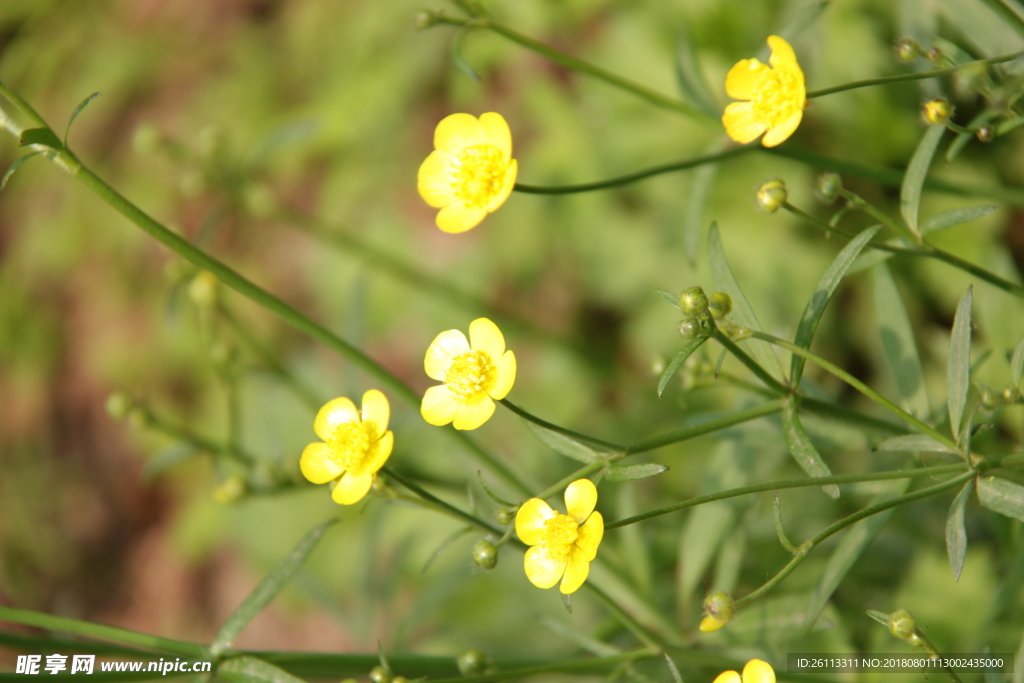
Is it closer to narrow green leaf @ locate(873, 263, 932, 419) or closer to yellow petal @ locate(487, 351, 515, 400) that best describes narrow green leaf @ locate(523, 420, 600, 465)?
yellow petal @ locate(487, 351, 515, 400)

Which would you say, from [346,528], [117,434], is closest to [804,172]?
[346,528]

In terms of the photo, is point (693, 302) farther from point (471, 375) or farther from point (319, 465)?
point (319, 465)

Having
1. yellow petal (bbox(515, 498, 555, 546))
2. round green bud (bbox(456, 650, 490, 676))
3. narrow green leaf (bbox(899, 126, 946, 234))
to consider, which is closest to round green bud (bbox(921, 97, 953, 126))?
narrow green leaf (bbox(899, 126, 946, 234))

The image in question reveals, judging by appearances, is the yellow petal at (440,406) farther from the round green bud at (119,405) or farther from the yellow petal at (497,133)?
the round green bud at (119,405)

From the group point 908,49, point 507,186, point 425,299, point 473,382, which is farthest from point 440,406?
point 425,299

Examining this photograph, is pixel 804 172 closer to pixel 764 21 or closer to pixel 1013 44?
pixel 764 21

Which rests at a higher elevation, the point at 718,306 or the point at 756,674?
the point at 718,306
